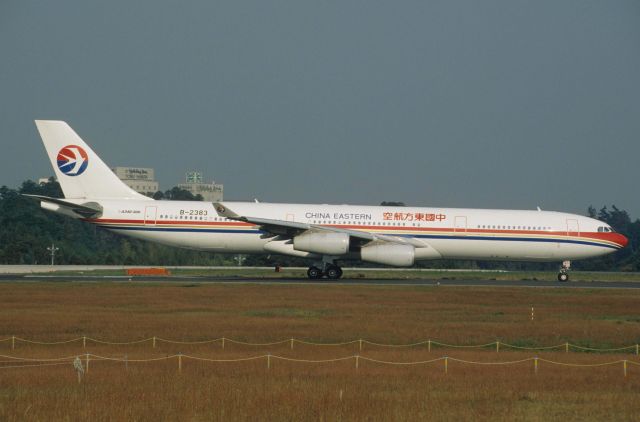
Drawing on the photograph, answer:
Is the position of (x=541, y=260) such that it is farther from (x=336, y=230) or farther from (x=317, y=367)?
(x=317, y=367)

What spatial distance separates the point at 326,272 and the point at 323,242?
3.42 meters

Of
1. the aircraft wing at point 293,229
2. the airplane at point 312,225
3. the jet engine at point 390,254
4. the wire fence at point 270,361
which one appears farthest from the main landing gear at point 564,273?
A: the wire fence at point 270,361

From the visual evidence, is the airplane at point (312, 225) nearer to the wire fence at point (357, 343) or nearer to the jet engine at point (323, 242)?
the jet engine at point (323, 242)

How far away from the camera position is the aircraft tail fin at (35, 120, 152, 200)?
2005 inches

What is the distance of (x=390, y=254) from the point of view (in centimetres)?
4741

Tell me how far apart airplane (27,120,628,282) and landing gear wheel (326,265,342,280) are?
0.18ft

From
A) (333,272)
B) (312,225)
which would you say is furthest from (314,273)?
(312,225)

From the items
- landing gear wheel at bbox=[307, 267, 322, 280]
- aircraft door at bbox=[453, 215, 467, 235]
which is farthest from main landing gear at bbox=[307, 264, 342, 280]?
aircraft door at bbox=[453, 215, 467, 235]

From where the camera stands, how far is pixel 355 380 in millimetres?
18547

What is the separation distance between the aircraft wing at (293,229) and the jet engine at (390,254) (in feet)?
1.68

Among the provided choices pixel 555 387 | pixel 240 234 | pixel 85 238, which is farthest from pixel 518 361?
pixel 85 238

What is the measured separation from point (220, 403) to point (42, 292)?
25.6 metres

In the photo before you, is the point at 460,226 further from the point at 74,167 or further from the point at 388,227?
the point at 74,167

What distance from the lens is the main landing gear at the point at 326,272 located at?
50.2m
